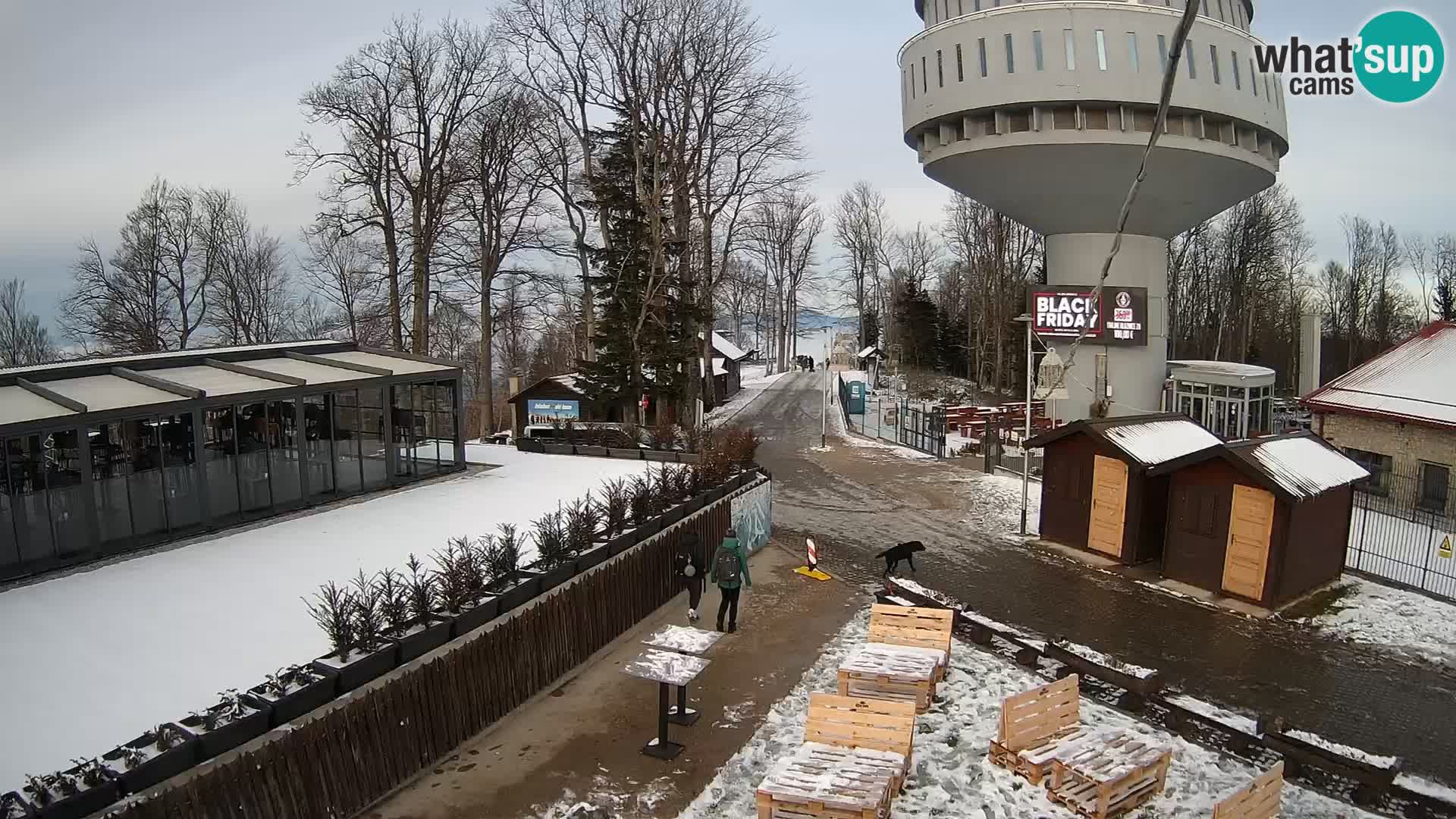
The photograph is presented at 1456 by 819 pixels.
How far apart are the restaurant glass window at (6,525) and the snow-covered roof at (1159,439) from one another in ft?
61.7

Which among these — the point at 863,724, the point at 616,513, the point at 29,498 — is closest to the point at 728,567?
the point at 616,513

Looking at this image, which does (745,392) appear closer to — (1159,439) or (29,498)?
(1159,439)

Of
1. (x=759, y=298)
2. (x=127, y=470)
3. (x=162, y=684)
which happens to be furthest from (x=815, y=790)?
(x=759, y=298)

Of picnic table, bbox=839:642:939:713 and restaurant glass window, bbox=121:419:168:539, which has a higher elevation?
restaurant glass window, bbox=121:419:168:539

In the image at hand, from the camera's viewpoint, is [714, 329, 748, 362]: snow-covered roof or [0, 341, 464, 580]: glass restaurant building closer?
[0, 341, 464, 580]: glass restaurant building

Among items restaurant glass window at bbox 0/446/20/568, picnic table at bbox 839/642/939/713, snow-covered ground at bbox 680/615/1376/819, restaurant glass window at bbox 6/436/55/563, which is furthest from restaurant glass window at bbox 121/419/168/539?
picnic table at bbox 839/642/939/713

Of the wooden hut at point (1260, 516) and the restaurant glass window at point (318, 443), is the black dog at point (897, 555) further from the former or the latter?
the restaurant glass window at point (318, 443)

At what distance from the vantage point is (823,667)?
12.3 meters

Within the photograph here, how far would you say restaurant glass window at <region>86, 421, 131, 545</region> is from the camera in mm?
13836

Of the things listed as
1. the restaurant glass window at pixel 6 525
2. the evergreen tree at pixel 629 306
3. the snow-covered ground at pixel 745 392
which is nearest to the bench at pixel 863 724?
the restaurant glass window at pixel 6 525

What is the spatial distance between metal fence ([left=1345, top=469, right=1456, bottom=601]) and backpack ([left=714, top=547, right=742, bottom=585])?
12.5 metres

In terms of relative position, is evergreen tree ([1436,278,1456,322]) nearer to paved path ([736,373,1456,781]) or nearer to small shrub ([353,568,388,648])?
paved path ([736,373,1456,781])

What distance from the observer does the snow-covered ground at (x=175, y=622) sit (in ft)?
28.3

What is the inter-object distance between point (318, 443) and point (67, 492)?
4919 mm
